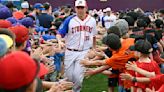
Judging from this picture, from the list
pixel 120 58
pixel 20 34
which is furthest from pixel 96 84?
pixel 20 34

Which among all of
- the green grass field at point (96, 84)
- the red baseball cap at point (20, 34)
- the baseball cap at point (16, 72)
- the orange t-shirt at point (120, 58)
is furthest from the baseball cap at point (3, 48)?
the green grass field at point (96, 84)

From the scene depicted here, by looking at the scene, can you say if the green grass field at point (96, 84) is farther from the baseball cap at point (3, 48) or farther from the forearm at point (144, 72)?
the baseball cap at point (3, 48)

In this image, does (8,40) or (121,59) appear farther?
(121,59)

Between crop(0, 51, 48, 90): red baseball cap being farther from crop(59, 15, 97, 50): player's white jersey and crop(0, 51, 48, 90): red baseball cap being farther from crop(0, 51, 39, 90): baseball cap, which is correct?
crop(59, 15, 97, 50): player's white jersey

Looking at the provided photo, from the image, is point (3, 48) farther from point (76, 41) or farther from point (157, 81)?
point (76, 41)

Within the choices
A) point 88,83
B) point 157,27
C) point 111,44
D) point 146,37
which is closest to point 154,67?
point 111,44

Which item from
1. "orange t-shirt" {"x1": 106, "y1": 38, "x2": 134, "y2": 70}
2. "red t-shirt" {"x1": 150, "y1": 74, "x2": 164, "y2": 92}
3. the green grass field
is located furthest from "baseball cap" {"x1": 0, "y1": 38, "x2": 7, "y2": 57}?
the green grass field

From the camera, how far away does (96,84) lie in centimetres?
1120

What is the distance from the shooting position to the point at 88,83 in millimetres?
11367

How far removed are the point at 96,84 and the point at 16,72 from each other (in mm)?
8286

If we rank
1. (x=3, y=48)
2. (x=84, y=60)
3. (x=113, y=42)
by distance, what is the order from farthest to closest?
(x=84, y=60)
(x=113, y=42)
(x=3, y=48)

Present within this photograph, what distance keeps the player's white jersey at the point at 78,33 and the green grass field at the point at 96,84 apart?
205 centimetres

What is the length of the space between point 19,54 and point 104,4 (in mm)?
→ 29763

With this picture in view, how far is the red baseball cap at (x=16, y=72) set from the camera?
300 centimetres
